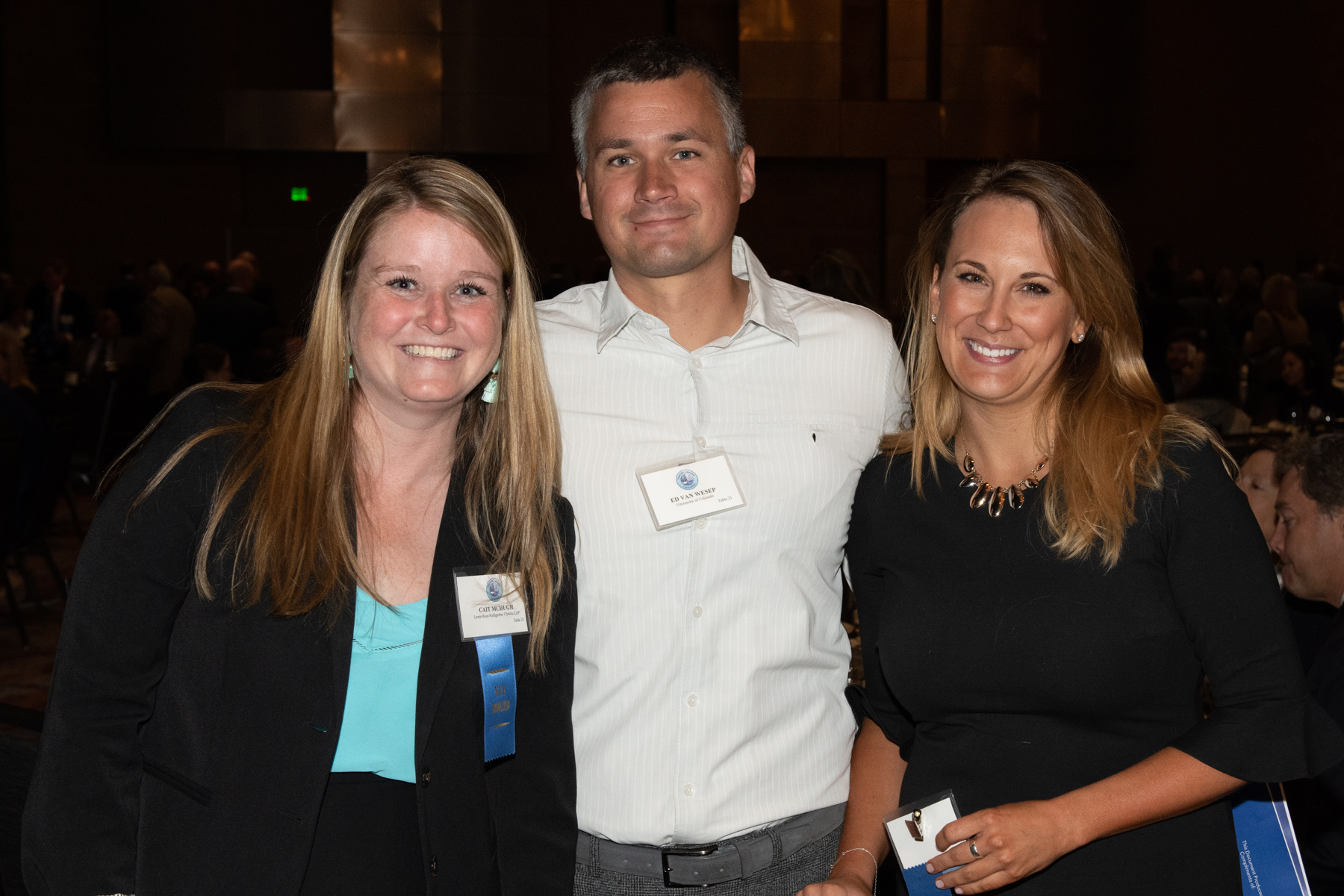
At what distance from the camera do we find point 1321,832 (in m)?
2.35

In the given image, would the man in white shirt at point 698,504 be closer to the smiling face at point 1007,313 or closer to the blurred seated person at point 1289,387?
the smiling face at point 1007,313

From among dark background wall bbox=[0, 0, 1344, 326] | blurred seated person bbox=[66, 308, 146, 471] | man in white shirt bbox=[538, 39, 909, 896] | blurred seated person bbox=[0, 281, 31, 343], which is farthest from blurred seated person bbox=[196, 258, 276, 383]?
man in white shirt bbox=[538, 39, 909, 896]

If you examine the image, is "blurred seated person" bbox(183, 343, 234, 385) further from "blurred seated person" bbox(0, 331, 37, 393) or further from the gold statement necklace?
the gold statement necklace

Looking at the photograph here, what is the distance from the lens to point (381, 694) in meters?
1.63

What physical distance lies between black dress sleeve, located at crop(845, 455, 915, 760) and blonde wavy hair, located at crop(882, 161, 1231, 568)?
47mm

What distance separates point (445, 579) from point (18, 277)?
13.6 metres

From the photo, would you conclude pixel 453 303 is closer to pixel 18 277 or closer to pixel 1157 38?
pixel 18 277

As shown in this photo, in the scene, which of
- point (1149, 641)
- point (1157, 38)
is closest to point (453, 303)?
point (1149, 641)

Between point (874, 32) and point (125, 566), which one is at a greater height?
point (874, 32)

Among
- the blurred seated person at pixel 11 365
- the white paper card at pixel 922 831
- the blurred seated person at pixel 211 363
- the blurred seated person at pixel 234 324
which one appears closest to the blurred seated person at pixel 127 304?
the blurred seated person at pixel 234 324

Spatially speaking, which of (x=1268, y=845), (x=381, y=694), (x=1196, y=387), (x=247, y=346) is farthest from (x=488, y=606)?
(x=247, y=346)

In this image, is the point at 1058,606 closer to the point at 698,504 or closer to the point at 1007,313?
the point at 1007,313

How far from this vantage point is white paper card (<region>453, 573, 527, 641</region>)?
1677 millimetres

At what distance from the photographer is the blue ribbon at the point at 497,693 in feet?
5.52
